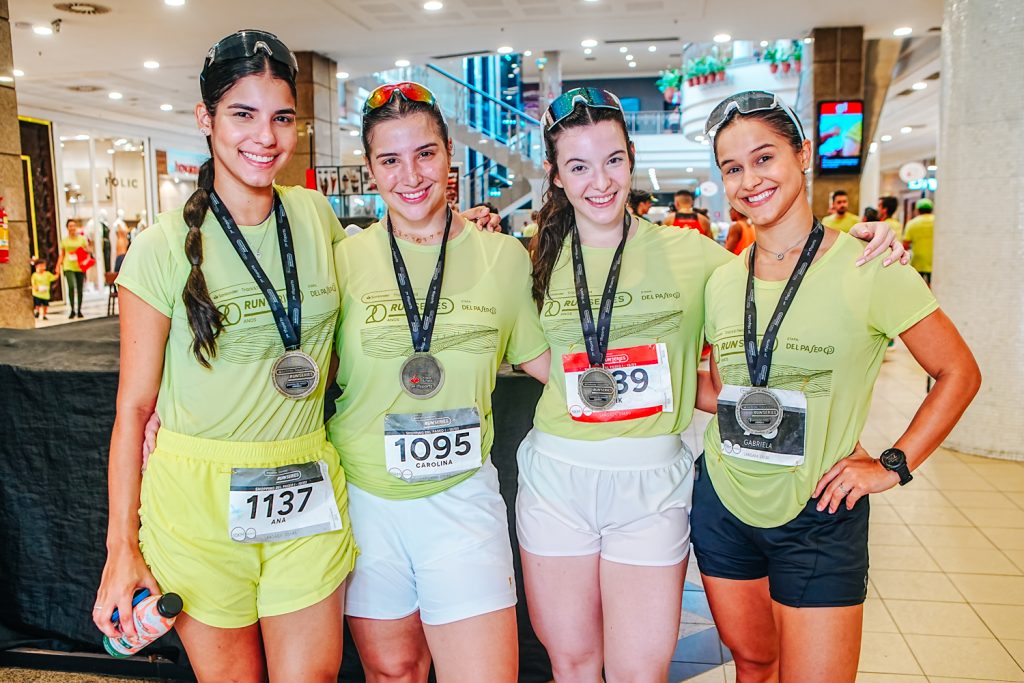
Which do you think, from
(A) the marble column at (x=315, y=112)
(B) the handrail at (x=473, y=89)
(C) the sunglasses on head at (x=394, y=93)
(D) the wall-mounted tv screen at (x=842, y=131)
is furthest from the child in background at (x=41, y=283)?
(C) the sunglasses on head at (x=394, y=93)

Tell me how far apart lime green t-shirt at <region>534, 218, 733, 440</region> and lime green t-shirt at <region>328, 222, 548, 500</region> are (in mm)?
134

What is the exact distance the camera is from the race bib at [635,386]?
5.88 feet

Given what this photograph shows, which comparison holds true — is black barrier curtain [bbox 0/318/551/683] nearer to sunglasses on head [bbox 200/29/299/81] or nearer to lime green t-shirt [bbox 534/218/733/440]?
lime green t-shirt [bbox 534/218/733/440]

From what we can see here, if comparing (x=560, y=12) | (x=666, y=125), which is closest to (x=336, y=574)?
(x=560, y=12)

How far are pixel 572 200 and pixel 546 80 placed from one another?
12186mm

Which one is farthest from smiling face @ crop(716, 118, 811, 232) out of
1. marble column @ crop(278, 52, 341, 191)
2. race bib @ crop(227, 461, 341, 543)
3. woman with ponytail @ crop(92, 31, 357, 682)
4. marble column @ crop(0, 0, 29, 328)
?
marble column @ crop(278, 52, 341, 191)

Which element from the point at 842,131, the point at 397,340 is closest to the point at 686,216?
the point at 842,131

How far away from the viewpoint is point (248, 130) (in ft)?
5.24

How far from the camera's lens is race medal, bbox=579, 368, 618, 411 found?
5.85ft

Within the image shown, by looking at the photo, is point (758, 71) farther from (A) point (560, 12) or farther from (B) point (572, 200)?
(B) point (572, 200)

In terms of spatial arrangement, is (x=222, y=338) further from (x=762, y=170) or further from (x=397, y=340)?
(x=762, y=170)

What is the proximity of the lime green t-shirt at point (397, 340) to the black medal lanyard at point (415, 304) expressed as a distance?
0.01m

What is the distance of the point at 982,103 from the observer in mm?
5113

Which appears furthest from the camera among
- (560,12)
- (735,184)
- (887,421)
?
(560,12)
